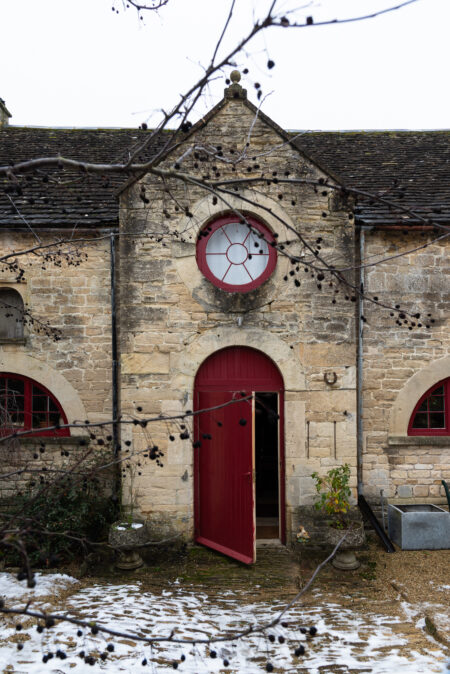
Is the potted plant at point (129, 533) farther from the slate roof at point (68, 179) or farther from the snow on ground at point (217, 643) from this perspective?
the slate roof at point (68, 179)

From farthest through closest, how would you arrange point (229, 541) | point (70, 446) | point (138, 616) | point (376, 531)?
point (70, 446), point (376, 531), point (229, 541), point (138, 616)

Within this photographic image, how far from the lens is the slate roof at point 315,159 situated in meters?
7.75

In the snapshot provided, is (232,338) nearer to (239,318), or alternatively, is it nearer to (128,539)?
(239,318)

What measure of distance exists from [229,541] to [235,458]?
1.11 m

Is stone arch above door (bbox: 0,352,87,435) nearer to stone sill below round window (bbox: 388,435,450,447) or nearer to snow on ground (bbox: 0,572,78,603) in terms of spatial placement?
snow on ground (bbox: 0,572,78,603)

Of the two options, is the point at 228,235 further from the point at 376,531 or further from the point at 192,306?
the point at 376,531

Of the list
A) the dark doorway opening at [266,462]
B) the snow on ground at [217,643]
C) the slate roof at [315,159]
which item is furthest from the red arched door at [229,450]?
the slate roof at [315,159]

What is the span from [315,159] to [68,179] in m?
4.41

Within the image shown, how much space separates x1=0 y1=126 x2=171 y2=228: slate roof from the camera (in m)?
7.73

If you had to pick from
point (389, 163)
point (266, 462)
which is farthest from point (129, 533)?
point (389, 163)

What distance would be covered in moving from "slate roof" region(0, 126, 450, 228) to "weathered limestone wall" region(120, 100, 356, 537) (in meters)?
0.61

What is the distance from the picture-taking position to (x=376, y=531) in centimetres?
726

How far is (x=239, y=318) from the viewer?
6.97 m

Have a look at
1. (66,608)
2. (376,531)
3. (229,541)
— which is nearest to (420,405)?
(376,531)
